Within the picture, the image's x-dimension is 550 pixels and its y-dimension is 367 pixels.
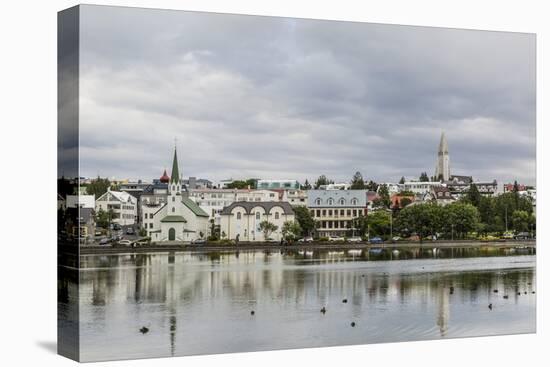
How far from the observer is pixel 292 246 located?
18156 millimetres

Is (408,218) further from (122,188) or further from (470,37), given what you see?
(122,188)

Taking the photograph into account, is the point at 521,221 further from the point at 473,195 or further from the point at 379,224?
the point at 379,224

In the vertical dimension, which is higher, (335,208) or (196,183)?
(196,183)

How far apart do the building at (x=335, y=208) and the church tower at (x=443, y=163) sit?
135 cm

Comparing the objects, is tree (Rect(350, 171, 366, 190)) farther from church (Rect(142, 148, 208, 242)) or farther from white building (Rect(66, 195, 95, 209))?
white building (Rect(66, 195, 95, 209))

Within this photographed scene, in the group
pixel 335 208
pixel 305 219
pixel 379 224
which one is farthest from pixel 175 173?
pixel 379 224

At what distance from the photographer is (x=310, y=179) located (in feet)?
57.8

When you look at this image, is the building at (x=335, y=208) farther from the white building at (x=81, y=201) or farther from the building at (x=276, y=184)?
the white building at (x=81, y=201)

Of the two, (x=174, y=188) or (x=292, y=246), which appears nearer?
(x=174, y=188)

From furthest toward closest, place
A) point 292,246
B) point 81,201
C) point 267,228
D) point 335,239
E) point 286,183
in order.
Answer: point 335,239 < point 292,246 < point 267,228 < point 286,183 < point 81,201

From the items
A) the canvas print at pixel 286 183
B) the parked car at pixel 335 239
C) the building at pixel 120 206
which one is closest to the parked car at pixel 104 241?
the canvas print at pixel 286 183

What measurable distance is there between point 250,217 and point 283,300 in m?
1.43

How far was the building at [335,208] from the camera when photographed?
17719 mm

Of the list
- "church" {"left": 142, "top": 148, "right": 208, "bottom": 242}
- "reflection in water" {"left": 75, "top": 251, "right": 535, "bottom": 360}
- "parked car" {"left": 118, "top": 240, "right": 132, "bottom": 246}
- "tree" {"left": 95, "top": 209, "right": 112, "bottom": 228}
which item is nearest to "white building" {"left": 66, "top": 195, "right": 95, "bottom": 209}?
"tree" {"left": 95, "top": 209, "right": 112, "bottom": 228}
